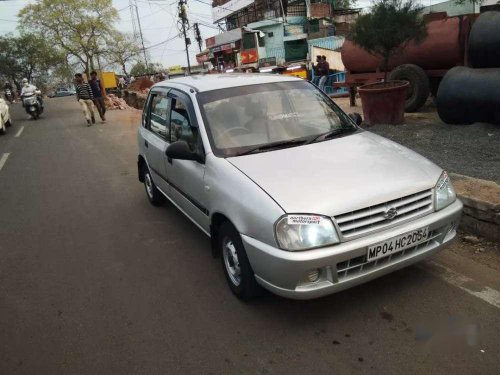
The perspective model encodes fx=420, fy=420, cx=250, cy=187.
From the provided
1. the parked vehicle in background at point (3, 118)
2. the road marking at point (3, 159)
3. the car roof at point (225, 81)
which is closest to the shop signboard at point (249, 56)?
the parked vehicle in background at point (3, 118)

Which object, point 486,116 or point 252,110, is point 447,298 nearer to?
point 252,110

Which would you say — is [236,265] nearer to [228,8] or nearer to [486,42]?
[486,42]

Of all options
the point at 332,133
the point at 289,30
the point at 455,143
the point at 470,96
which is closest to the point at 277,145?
the point at 332,133

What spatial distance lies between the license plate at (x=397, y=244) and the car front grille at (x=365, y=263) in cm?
4

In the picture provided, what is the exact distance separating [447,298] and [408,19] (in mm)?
6664

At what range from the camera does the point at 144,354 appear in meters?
2.70

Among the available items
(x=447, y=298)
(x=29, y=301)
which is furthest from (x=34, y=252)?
(x=447, y=298)

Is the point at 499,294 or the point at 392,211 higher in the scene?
the point at 392,211

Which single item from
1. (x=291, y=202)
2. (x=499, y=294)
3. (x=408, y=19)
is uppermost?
(x=408, y=19)

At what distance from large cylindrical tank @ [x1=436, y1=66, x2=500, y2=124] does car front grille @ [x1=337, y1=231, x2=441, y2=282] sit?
4.72 metres

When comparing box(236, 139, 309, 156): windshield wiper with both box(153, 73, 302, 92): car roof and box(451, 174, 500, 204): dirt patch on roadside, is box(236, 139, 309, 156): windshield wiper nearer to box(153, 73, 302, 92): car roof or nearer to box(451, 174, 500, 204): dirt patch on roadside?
box(153, 73, 302, 92): car roof

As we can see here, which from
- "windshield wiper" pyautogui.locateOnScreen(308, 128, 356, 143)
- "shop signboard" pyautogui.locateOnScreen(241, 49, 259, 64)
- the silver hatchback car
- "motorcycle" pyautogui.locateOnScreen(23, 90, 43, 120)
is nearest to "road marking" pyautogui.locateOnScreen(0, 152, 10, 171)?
the silver hatchback car

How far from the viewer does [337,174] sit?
2.91 metres

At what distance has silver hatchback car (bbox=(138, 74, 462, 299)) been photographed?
8.52ft
